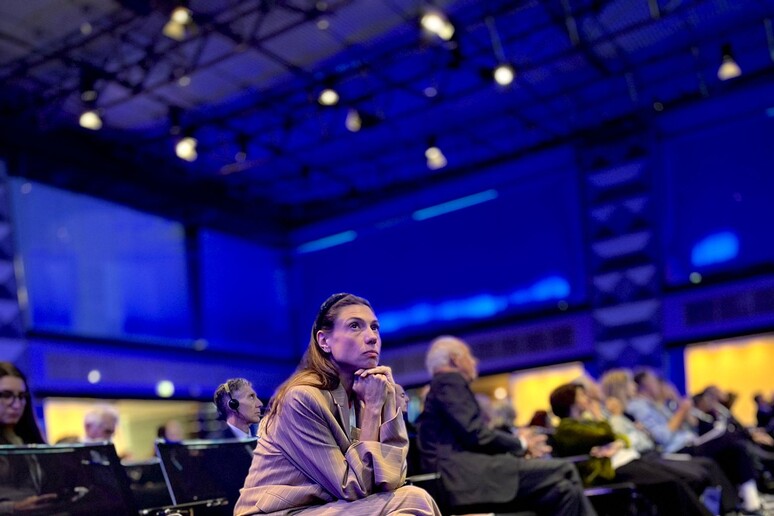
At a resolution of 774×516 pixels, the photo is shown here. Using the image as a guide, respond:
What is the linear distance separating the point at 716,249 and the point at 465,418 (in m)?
9.45

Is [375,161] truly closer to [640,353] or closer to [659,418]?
[640,353]

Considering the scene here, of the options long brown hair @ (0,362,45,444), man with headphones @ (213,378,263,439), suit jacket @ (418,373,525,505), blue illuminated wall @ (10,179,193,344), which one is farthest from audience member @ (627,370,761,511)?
blue illuminated wall @ (10,179,193,344)

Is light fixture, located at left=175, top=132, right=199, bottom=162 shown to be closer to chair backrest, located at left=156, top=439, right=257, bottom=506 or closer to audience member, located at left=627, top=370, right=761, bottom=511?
audience member, located at left=627, top=370, right=761, bottom=511

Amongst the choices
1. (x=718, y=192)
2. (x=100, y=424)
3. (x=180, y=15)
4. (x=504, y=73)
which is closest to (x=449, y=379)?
Result: (x=100, y=424)

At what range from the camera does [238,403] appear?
10.5ft

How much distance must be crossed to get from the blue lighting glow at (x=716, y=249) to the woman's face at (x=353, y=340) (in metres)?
11.1

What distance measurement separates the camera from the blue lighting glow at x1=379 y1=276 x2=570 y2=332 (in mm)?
14125

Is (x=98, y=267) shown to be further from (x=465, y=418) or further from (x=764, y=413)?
(x=465, y=418)

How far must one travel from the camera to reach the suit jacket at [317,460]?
2477 mm

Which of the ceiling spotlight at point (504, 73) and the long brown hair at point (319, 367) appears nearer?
the long brown hair at point (319, 367)

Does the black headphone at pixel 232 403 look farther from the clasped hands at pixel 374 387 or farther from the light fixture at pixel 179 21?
the light fixture at pixel 179 21

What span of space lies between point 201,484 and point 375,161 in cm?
1146

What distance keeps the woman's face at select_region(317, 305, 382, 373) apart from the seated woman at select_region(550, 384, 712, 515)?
2954 millimetres

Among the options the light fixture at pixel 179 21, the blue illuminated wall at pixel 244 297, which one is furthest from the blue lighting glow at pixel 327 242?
the light fixture at pixel 179 21
